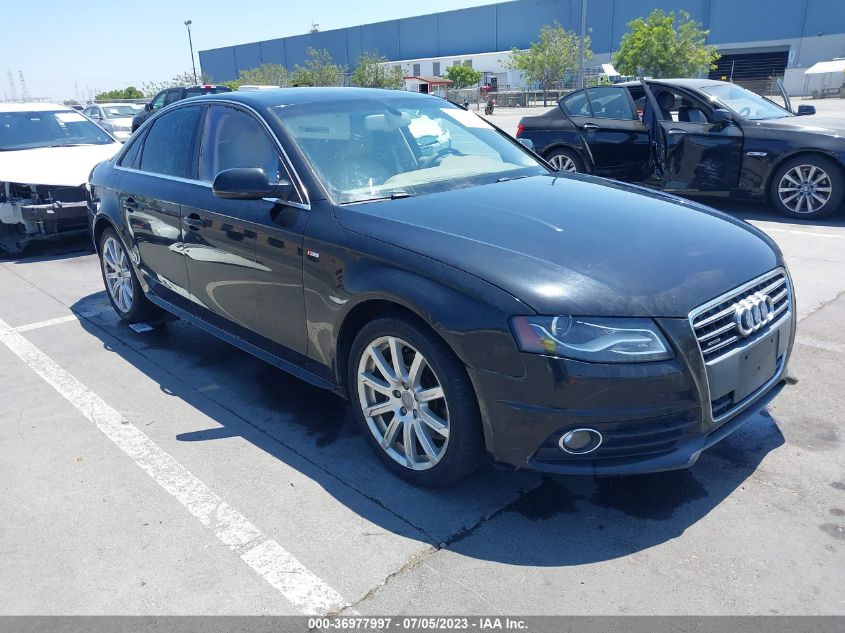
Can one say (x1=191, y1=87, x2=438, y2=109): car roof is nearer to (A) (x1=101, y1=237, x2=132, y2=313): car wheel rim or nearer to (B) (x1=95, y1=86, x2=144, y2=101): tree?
(A) (x1=101, y1=237, x2=132, y2=313): car wheel rim

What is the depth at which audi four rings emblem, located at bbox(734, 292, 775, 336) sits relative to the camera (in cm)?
271

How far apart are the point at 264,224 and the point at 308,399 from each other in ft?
3.68

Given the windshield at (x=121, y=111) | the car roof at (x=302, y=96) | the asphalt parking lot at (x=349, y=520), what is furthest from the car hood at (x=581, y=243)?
the windshield at (x=121, y=111)

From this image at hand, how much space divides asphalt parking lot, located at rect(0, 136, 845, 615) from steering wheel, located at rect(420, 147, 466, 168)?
1473 millimetres

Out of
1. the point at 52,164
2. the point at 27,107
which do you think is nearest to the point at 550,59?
the point at 27,107

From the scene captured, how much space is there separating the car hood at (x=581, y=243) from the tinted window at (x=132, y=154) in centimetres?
251

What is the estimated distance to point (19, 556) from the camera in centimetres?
272

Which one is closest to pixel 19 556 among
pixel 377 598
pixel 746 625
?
pixel 377 598

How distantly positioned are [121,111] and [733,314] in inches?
905

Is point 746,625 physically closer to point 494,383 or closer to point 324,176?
point 494,383

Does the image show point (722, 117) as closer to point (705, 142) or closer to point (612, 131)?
point (705, 142)

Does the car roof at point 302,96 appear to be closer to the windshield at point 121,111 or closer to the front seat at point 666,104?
the front seat at point 666,104

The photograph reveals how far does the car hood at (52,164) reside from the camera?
771cm

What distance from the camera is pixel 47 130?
9172 millimetres
